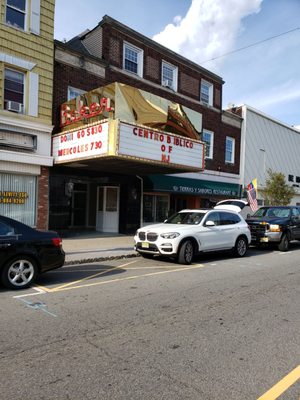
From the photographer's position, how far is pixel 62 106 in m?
14.7

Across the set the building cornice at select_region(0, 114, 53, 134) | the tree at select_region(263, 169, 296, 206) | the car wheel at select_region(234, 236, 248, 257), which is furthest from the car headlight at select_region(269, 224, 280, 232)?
the tree at select_region(263, 169, 296, 206)

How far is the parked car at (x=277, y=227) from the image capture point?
14.0m

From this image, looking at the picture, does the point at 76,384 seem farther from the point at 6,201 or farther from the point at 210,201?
the point at 210,201

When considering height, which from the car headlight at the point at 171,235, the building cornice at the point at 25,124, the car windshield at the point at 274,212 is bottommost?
the car headlight at the point at 171,235

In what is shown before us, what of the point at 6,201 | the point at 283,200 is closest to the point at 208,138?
the point at 283,200

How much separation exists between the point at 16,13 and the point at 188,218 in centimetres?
978

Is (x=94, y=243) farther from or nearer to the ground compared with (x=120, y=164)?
nearer to the ground

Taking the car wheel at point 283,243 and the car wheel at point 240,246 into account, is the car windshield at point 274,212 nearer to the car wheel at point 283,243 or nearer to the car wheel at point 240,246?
the car wheel at point 283,243

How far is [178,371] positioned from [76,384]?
1.03 m

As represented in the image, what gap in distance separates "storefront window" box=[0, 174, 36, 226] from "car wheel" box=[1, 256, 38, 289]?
6731 mm

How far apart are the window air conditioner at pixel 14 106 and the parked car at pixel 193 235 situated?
21.4 feet

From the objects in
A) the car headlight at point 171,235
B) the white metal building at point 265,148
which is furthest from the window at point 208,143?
the car headlight at point 171,235

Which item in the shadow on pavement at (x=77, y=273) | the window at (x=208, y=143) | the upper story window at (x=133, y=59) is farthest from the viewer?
the window at (x=208, y=143)

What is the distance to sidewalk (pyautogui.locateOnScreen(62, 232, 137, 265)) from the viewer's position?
10961 mm
